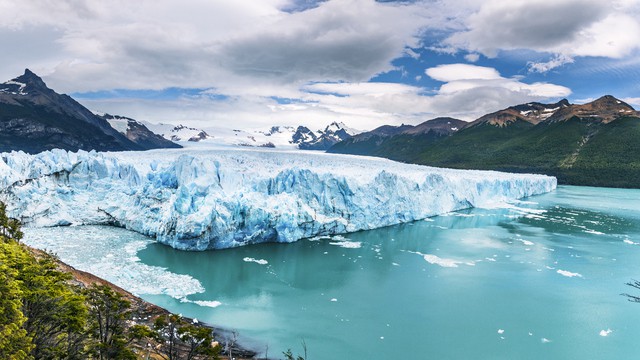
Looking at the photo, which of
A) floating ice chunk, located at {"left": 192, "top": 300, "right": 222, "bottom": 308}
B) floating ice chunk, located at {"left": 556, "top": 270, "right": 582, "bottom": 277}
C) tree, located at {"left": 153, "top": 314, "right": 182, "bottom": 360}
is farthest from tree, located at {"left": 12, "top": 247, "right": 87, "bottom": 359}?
floating ice chunk, located at {"left": 556, "top": 270, "right": 582, "bottom": 277}

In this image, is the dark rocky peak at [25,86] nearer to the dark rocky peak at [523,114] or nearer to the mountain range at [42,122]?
the mountain range at [42,122]

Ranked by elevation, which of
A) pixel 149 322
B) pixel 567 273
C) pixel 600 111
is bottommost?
pixel 149 322

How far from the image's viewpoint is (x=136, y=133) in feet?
465

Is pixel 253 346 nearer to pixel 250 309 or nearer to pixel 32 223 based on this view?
pixel 250 309

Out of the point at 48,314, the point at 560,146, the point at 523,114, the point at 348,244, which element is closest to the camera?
the point at 48,314

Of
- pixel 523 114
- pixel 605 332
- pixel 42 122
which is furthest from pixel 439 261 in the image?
pixel 523 114

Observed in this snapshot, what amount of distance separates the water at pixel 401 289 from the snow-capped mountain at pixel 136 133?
126102 millimetres

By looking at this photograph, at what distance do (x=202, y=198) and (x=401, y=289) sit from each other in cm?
1204

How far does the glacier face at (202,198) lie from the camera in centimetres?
2130

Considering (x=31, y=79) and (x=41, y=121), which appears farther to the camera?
(x=31, y=79)

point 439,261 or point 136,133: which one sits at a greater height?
point 136,133

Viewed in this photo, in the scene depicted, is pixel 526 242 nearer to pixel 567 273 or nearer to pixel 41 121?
pixel 567 273

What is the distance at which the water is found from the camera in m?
11.9

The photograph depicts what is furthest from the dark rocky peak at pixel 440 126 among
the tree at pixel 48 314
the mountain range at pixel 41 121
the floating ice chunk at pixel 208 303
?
the tree at pixel 48 314
